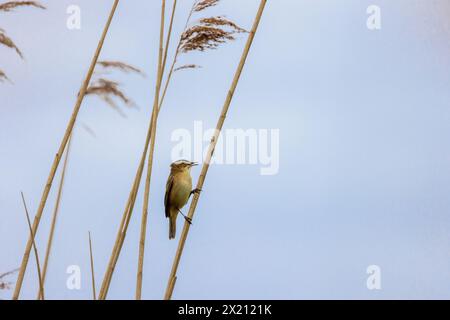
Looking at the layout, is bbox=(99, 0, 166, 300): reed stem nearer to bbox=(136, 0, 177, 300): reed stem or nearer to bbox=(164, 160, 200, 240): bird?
bbox=(136, 0, 177, 300): reed stem

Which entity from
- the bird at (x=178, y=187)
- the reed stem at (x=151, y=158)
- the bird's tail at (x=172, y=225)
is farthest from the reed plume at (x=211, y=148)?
the bird's tail at (x=172, y=225)

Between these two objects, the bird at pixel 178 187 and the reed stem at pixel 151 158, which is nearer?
the reed stem at pixel 151 158

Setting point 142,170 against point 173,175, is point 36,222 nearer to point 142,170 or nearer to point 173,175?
point 142,170

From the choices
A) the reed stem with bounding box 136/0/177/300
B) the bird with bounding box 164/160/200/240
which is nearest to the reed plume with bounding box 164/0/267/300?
the reed stem with bounding box 136/0/177/300

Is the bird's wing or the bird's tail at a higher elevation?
the bird's wing

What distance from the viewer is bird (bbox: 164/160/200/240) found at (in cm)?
440

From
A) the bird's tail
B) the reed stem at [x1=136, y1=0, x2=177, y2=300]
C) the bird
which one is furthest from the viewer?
the bird's tail

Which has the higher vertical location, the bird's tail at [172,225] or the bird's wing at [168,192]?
the bird's wing at [168,192]

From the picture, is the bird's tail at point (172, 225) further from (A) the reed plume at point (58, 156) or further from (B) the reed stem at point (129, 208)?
(A) the reed plume at point (58, 156)

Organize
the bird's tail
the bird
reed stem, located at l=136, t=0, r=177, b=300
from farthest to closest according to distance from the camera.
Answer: the bird's tail → the bird → reed stem, located at l=136, t=0, r=177, b=300

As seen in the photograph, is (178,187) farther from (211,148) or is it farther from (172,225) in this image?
(211,148)

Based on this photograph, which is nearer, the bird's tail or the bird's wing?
the bird's wing

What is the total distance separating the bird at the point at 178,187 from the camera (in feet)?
14.4
